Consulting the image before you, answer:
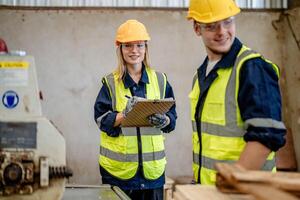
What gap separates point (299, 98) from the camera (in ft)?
14.0

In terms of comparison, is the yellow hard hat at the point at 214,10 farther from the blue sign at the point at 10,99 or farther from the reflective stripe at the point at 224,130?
the blue sign at the point at 10,99

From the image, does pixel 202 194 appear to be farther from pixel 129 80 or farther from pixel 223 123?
pixel 129 80

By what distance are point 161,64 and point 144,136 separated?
5.32ft

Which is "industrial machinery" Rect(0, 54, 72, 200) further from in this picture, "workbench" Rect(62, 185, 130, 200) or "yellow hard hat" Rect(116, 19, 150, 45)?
"yellow hard hat" Rect(116, 19, 150, 45)

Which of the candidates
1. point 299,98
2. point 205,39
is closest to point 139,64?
point 205,39

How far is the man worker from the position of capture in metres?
1.67

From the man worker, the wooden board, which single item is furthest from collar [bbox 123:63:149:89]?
the wooden board

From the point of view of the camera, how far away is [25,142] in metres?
1.64

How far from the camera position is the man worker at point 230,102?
1.67m

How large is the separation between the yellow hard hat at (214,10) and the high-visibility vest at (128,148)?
101 cm

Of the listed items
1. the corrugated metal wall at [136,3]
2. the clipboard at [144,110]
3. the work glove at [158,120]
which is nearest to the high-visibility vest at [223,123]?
the clipboard at [144,110]

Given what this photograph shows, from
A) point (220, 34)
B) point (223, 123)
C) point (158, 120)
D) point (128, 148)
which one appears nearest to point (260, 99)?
point (223, 123)

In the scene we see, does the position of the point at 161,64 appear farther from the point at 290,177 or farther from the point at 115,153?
the point at 290,177

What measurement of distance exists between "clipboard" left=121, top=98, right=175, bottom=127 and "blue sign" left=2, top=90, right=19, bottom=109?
36.3 inches
